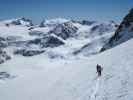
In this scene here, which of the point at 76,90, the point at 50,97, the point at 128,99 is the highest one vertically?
the point at 128,99

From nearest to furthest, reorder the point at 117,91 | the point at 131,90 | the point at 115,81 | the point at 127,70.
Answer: the point at 131,90, the point at 117,91, the point at 115,81, the point at 127,70

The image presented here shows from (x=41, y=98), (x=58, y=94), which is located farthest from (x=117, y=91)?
(x=41, y=98)

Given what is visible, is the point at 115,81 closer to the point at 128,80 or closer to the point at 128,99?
the point at 128,80

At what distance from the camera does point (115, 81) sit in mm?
22438

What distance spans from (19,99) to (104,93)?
2051cm

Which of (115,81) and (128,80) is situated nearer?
(128,80)

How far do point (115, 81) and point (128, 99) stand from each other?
5.81 meters

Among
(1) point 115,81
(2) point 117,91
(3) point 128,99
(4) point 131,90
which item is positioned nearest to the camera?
(3) point 128,99

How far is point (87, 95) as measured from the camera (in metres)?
22.5

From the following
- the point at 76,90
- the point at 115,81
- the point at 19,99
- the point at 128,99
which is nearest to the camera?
the point at 128,99

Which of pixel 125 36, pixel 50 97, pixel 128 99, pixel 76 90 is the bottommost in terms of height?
pixel 125 36

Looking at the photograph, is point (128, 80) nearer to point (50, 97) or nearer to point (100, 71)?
point (100, 71)

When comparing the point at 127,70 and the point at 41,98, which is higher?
the point at 127,70

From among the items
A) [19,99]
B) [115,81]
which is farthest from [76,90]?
[19,99]
